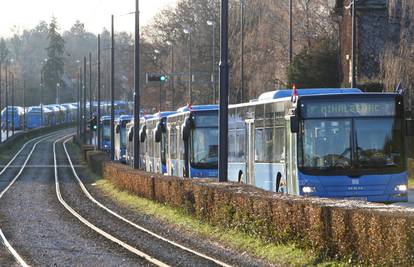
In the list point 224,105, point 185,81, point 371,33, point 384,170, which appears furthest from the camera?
point 185,81

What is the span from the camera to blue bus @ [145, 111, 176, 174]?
127 feet

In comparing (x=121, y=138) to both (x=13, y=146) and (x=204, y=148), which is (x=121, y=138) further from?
(x=13, y=146)

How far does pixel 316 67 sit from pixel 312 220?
44305 millimetres

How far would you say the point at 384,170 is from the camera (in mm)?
20297

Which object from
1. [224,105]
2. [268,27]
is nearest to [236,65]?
[268,27]

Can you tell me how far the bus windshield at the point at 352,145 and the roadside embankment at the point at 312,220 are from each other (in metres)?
1.66

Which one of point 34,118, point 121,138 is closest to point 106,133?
point 121,138

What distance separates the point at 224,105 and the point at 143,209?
21.4 ft

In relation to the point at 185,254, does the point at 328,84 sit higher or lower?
higher

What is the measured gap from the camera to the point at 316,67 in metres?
58.5

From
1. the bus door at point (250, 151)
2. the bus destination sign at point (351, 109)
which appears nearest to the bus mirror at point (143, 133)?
the bus door at point (250, 151)

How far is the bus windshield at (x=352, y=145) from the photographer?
66.4 feet

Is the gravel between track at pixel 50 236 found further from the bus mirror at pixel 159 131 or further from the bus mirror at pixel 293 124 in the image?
the bus mirror at pixel 159 131

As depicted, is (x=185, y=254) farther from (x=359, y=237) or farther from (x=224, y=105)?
(x=224, y=105)
